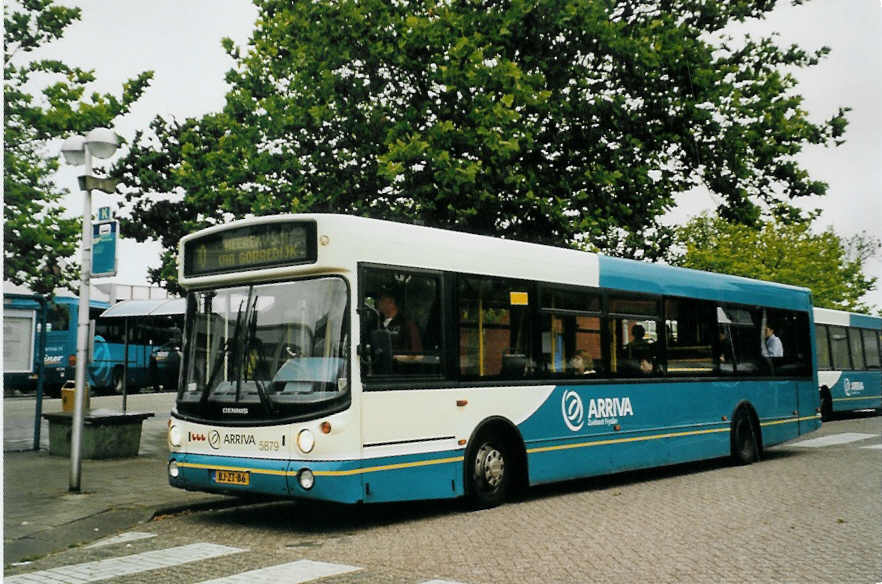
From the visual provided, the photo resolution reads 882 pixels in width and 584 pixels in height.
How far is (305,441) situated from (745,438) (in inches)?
342

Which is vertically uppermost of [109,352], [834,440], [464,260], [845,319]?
[845,319]

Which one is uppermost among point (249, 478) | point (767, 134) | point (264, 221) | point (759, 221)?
point (767, 134)

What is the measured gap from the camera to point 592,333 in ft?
38.8

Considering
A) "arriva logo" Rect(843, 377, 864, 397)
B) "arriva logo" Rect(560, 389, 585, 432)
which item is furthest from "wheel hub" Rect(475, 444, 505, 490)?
"arriva logo" Rect(843, 377, 864, 397)

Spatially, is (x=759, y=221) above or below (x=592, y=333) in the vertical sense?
above

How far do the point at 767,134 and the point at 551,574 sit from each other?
1379 centimetres

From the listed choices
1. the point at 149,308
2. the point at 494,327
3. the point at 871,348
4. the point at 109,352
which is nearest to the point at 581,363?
the point at 494,327

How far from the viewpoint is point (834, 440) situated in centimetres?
1897

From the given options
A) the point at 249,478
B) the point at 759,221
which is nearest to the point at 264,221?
the point at 249,478

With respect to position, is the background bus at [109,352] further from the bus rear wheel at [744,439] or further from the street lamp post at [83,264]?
the bus rear wheel at [744,439]

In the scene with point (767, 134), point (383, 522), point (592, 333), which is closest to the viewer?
point (383, 522)

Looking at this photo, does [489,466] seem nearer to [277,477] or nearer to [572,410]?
[572,410]

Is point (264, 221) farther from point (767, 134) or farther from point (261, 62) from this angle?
point (767, 134)

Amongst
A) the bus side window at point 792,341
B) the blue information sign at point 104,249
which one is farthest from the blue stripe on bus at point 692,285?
the blue information sign at point 104,249
